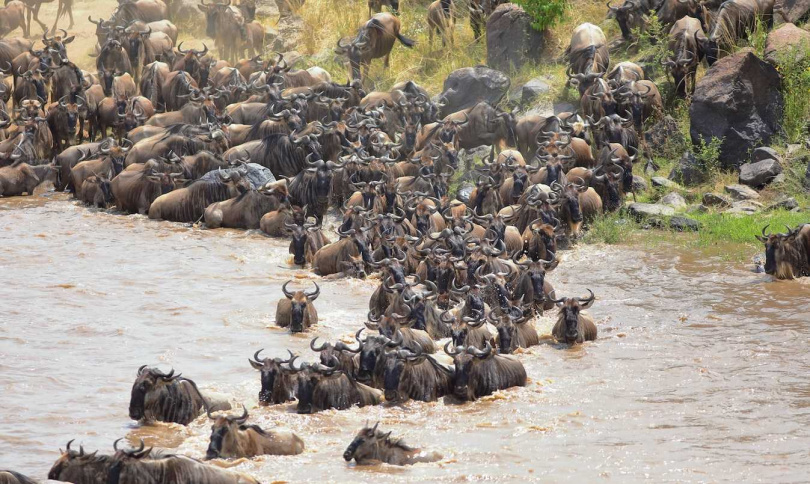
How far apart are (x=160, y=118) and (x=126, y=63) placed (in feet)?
11.7

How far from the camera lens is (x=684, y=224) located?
15070 mm

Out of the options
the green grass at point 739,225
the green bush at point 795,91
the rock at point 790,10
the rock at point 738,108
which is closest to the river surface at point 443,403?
the green grass at point 739,225

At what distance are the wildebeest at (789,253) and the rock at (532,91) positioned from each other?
699 cm

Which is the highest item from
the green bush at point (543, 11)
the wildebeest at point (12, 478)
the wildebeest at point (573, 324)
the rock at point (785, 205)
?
the green bush at point (543, 11)

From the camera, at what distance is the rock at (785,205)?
50.8ft

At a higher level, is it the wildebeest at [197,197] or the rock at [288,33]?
the rock at [288,33]

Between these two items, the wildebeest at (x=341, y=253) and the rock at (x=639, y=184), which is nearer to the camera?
the wildebeest at (x=341, y=253)

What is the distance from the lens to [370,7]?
81.1 ft

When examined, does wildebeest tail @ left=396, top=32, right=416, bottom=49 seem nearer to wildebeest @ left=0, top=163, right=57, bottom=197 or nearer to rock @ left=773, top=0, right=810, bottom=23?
rock @ left=773, top=0, right=810, bottom=23

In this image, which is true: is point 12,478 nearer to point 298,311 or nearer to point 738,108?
point 298,311

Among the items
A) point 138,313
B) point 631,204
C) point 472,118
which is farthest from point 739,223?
point 138,313

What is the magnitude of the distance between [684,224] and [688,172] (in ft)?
6.24

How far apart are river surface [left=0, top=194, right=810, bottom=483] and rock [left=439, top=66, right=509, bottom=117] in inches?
212

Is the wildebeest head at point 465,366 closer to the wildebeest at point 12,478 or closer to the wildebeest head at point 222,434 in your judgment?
the wildebeest head at point 222,434
